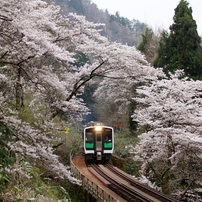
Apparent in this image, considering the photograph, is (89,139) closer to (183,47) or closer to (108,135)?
(108,135)

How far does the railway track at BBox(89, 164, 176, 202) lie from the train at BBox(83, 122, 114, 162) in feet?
2.15

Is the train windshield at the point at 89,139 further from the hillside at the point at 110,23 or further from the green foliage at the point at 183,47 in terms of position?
the hillside at the point at 110,23

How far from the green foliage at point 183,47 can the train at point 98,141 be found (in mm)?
7613

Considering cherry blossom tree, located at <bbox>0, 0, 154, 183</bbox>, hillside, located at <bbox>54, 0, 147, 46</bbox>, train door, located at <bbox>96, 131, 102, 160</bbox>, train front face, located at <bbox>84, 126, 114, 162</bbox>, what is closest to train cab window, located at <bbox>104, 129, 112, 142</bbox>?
train front face, located at <bbox>84, 126, 114, 162</bbox>

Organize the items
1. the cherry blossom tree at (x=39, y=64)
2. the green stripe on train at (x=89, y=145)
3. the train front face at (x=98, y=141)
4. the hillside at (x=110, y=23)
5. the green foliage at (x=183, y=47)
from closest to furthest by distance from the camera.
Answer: the cherry blossom tree at (x=39, y=64), the train front face at (x=98, y=141), the green stripe on train at (x=89, y=145), the green foliage at (x=183, y=47), the hillside at (x=110, y=23)

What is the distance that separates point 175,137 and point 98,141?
523 cm

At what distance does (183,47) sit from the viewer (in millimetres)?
22203

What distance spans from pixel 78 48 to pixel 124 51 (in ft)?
Result: 6.98

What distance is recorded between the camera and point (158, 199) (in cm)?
1019

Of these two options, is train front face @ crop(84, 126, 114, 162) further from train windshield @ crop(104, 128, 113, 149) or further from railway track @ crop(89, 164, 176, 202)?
railway track @ crop(89, 164, 176, 202)

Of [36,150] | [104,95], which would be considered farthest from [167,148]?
[104,95]

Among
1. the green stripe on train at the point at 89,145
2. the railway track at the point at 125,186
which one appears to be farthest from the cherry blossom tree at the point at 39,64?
the railway track at the point at 125,186

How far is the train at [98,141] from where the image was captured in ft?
53.2

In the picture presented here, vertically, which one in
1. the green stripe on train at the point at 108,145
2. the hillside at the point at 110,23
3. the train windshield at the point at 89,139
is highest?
the hillside at the point at 110,23
